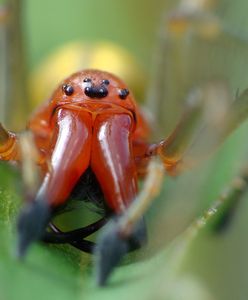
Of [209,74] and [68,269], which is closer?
[68,269]

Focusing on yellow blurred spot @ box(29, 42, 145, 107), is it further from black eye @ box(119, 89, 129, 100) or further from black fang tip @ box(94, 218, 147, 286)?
black fang tip @ box(94, 218, 147, 286)

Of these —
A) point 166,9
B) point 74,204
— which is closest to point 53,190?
point 74,204

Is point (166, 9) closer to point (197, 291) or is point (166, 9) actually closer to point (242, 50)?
point (242, 50)

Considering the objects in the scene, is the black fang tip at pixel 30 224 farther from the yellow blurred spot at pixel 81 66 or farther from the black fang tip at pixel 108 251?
the yellow blurred spot at pixel 81 66

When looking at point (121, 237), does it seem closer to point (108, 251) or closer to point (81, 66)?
point (108, 251)

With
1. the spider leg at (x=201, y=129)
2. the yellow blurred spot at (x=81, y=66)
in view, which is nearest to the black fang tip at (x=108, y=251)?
the spider leg at (x=201, y=129)

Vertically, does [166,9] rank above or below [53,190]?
below
